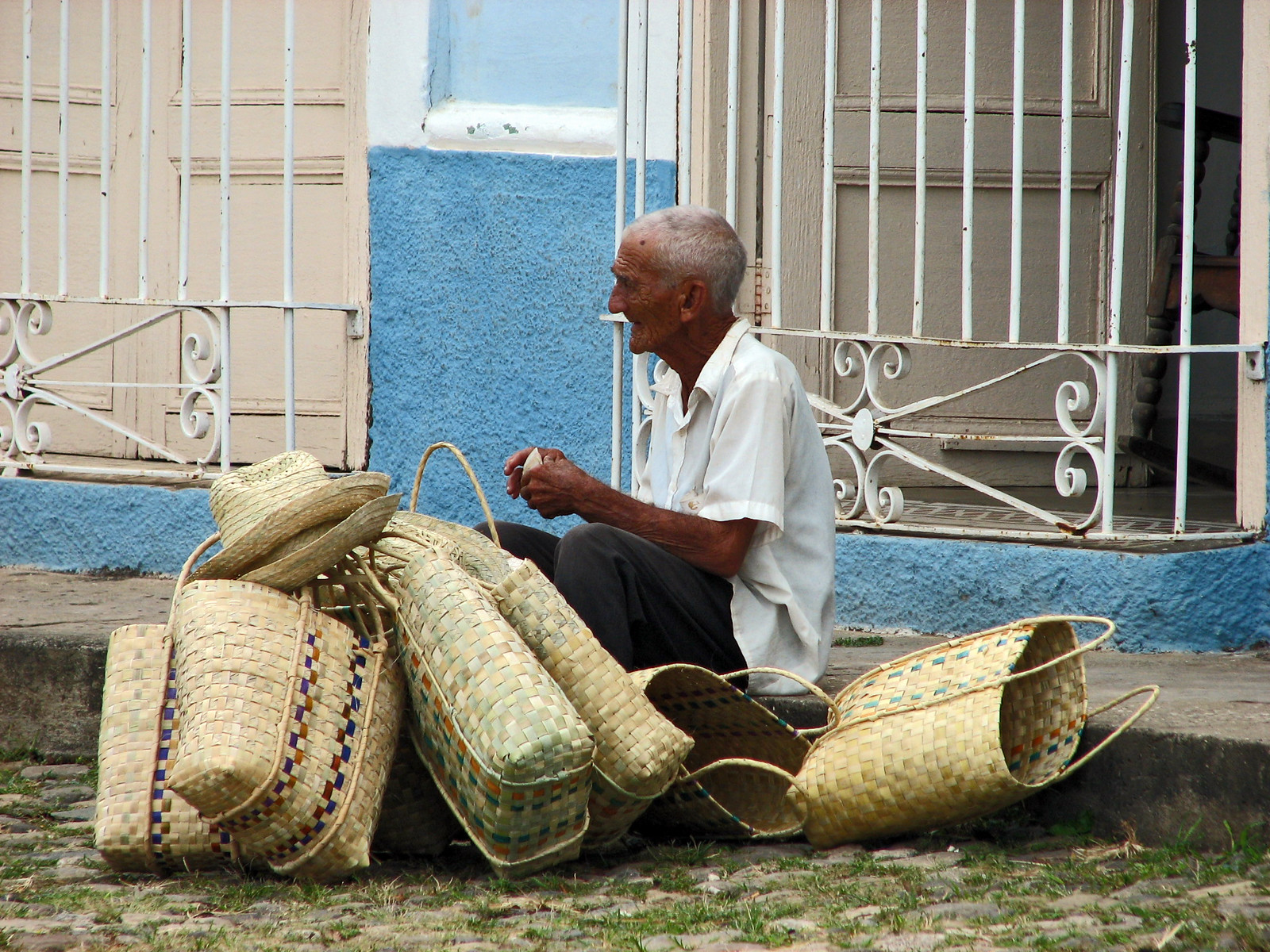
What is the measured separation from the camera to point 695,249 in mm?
2859

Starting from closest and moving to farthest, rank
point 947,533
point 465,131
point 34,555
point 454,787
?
point 454,787 → point 947,533 → point 465,131 → point 34,555

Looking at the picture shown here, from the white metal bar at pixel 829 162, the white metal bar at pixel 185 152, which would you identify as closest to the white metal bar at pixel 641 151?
the white metal bar at pixel 829 162

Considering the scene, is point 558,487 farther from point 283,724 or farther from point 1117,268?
point 1117,268

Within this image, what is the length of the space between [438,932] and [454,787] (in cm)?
30

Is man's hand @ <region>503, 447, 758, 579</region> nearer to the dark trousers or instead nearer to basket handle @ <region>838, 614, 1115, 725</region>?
the dark trousers

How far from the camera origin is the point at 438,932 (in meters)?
2.08

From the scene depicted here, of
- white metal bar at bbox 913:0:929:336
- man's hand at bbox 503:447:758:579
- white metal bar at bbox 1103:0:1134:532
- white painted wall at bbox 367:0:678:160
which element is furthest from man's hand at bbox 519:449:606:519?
white painted wall at bbox 367:0:678:160

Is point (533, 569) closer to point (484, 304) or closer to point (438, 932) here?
point (438, 932)

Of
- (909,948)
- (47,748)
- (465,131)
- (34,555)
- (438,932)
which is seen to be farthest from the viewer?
(34,555)

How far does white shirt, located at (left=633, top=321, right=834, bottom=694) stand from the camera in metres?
2.70

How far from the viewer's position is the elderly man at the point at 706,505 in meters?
2.70

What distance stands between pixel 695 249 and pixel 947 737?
44.0 inches

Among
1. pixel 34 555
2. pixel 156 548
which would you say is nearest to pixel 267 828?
pixel 156 548

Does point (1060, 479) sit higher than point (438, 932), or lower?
higher
